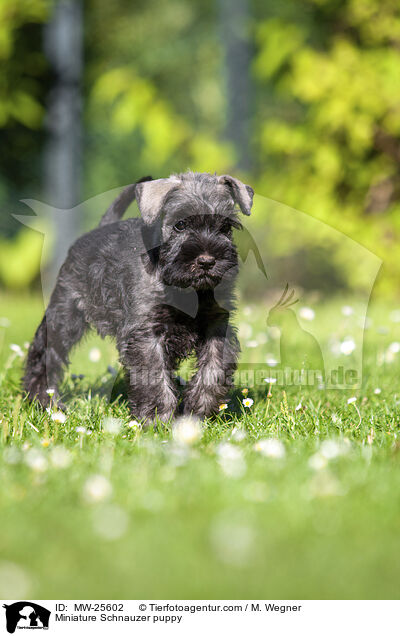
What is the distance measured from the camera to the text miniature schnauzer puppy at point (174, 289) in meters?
3.26

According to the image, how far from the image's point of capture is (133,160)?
13133 mm

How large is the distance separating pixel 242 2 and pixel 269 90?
1448mm

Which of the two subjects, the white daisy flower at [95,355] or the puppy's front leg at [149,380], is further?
the white daisy flower at [95,355]

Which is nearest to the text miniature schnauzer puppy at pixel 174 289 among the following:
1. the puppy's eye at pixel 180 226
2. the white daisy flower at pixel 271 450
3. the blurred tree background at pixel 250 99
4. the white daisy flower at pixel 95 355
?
the puppy's eye at pixel 180 226

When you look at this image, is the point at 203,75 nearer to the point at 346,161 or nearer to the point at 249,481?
the point at 346,161

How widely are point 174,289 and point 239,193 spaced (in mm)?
620

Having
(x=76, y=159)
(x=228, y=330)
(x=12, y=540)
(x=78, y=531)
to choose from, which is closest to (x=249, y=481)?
(x=78, y=531)

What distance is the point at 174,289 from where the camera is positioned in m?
3.35

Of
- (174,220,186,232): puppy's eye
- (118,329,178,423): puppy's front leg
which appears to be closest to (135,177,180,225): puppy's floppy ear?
(174,220,186,232): puppy's eye

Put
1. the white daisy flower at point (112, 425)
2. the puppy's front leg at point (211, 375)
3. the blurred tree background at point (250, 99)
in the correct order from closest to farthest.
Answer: the white daisy flower at point (112, 425) < the puppy's front leg at point (211, 375) < the blurred tree background at point (250, 99)

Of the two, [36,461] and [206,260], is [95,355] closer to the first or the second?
[206,260]

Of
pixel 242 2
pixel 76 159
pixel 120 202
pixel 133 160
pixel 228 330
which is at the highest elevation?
pixel 242 2

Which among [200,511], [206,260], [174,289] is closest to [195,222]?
[206,260]

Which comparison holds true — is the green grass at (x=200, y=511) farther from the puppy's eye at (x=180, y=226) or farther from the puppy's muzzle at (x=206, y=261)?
the puppy's eye at (x=180, y=226)
